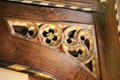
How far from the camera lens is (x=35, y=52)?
2.36 ft

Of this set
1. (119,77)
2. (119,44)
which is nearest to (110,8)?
(119,44)

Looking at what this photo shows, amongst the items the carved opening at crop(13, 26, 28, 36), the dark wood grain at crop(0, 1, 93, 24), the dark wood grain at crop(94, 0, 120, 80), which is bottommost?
the dark wood grain at crop(94, 0, 120, 80)

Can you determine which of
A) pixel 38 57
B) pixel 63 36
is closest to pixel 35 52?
pixel 38 57

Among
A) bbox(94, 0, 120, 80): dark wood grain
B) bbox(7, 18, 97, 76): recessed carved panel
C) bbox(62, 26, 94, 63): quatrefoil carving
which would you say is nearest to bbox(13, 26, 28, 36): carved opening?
bbox(7, 18, 97, 76): recessed carved panel

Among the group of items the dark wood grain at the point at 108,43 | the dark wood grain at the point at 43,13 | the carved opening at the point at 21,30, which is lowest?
the dark wood grain at the point at 108,43

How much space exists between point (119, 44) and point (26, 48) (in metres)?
0.41

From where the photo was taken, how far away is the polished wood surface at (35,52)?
0.70 meters

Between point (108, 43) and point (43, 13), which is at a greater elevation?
point (43, 13)

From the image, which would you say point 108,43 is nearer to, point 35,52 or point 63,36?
point 63,36

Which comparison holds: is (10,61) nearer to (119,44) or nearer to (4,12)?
(4,12)

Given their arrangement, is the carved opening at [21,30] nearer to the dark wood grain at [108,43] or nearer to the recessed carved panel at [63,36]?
the recessed carved panel at [63,36]

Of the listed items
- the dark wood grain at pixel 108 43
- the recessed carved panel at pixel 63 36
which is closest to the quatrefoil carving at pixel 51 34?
the recessed carved panel at pixel 63 36

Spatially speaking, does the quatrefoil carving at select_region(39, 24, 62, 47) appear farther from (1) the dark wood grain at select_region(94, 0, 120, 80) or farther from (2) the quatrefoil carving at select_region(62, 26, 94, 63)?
(1) the dark wood grain at select_region(94, 0, 120, 80)

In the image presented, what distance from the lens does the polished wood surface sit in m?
0.70
